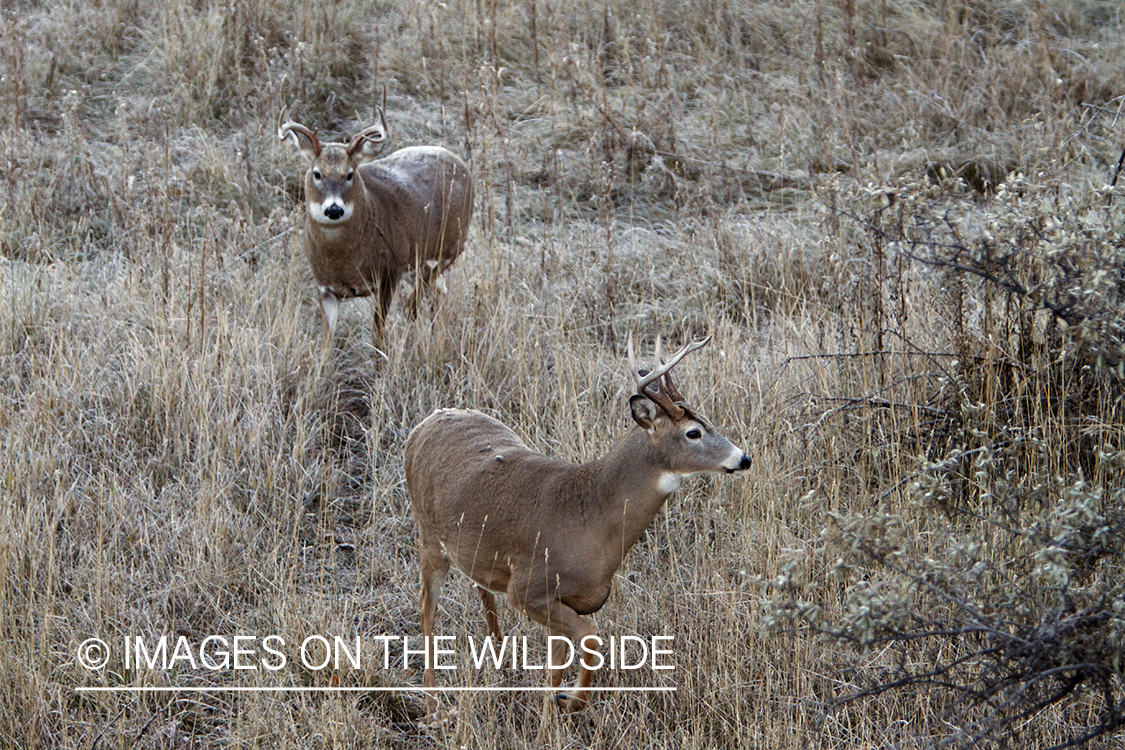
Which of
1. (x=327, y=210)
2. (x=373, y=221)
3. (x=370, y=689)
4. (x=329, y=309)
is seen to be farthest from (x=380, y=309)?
(x=370, y=689)

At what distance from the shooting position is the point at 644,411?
145 inches

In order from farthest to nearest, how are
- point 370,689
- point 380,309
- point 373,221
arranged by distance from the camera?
point 373,221 → point 380,309 → point 370,689

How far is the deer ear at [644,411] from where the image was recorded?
3.66 metres

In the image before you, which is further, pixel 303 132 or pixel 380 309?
pixel 380 309

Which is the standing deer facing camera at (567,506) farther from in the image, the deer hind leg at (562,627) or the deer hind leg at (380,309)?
the deer hind leg at (380,309)

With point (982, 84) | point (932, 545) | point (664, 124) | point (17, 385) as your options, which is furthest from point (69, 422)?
point (982, 84)

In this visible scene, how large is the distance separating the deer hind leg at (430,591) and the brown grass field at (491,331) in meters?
0.15

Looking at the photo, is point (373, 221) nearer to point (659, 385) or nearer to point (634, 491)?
point (659, 385)

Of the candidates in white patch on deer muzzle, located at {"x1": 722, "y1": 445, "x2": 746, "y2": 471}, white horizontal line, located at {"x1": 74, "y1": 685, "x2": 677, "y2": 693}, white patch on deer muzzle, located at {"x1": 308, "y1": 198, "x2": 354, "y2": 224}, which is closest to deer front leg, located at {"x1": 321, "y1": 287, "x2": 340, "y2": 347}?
white patch on deer muzzle, located at {"x1": 308, "y1": 198, "x2": 354, "y2": 224}

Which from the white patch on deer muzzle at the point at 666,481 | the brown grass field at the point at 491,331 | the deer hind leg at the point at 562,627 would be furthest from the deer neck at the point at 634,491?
the brown grass field at the point at 491,331

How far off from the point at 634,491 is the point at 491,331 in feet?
8.80

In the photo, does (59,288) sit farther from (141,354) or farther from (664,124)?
(664,124)

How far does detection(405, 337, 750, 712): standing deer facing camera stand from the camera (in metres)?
3.67

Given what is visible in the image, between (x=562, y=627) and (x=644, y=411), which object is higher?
(x=644, y=411)
